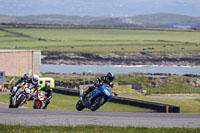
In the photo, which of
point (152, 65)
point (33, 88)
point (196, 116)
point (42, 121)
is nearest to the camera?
point (42, 121)

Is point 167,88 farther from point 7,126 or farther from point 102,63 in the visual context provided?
point 102,63

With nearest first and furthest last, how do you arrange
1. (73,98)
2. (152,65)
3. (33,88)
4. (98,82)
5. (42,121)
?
(42,121)
(98,82)
(33,88)
(73,98)
(152,65)

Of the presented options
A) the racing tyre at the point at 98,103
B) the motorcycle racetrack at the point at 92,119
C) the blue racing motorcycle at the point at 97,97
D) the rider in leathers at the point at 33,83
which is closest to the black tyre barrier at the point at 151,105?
the blue racing motorcycle at the point at 97,97

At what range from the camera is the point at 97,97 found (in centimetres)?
2342

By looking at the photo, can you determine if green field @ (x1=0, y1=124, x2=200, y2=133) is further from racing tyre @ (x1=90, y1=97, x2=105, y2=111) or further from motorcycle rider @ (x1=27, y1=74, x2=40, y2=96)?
motorcycle rider @ (x1=27, y1=74, x2=40, y2=96)

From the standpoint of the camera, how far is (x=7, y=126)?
55.8 feet

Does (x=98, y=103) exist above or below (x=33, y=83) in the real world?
below

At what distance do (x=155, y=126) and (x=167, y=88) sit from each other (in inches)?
2603

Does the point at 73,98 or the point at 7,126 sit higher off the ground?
the point at 7,126

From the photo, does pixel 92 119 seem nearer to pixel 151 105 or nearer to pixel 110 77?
pixel 110 77

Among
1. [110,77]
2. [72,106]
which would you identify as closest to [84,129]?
[110,77]

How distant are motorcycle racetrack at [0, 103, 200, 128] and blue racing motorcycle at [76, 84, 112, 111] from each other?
1735 mm

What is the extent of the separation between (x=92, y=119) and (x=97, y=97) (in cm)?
400

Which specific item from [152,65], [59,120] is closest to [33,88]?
[59,120]
